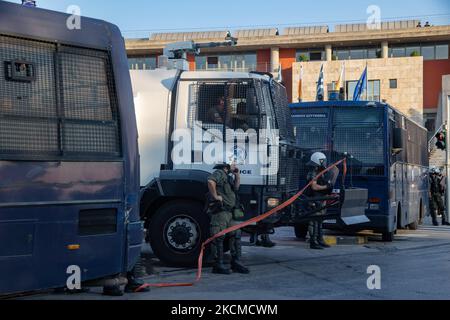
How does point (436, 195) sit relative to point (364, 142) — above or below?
below

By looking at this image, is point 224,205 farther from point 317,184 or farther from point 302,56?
point 302,56

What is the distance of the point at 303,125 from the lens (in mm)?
15461

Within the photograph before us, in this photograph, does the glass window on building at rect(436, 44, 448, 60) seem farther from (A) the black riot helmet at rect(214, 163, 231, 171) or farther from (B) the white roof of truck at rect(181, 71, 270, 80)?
(A) the black riot helmet at rect(214, 163, 231, 171)

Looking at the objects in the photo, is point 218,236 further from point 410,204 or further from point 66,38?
point 410,204

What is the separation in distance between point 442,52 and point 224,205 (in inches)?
2039

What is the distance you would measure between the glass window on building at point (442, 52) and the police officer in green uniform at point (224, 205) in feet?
167

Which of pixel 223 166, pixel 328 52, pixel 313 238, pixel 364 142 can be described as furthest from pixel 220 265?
pixel 328 52

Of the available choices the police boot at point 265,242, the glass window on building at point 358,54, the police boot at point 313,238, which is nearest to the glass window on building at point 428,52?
the glass window on building at point 358,54

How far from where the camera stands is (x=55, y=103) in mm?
6551

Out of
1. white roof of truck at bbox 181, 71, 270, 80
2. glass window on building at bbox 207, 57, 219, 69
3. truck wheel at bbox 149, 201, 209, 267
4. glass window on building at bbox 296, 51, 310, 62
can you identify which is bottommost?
truck wheel at bbox 149, 201, 209, 267

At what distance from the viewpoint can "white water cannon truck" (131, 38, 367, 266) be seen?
34.6ft

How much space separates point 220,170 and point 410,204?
10.1m

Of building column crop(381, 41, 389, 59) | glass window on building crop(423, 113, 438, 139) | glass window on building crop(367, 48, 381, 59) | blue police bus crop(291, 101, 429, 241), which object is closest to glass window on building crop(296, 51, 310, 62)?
glass window on building crop(367, 48, 381, 59)

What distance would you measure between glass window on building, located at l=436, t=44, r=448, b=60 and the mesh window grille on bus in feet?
178
